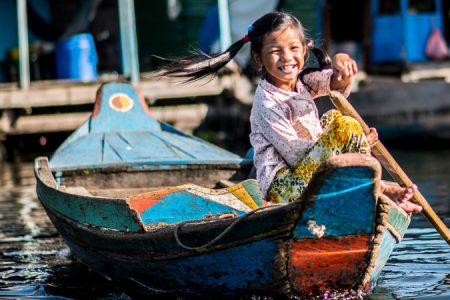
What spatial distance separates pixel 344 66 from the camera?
4.51 metres

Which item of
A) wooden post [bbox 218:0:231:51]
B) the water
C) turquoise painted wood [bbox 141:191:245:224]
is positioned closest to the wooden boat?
turquoise painted wood [bbox 141:191:245:224]

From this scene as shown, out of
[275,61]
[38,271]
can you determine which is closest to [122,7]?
[38,271]

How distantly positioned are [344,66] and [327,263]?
101 centimetres

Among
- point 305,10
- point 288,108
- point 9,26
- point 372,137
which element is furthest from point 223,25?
point 372,137

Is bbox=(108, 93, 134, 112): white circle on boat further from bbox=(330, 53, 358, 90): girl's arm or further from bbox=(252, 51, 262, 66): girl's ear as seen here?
bbox=(330, 53, 358, 90): girl's arm

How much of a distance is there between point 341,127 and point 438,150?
8.35m

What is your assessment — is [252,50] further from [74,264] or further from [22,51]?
[22,51]

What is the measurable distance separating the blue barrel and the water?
5.12 m

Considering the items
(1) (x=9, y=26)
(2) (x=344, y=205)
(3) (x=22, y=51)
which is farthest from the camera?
(1) (x=9, y=26)

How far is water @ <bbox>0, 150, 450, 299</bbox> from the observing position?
4898 mm

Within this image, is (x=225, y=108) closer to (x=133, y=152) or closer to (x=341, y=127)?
(x=133, y=152)

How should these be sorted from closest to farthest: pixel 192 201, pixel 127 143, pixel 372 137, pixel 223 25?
pixel 372 137, pixel 192 201, pixel 127 143, pixel 223 25

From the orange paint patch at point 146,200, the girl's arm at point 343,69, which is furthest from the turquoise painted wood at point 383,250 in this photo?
the orange paint patch at point 146,200

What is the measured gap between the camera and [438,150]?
12250 millimetres
